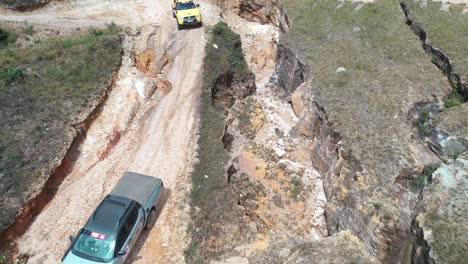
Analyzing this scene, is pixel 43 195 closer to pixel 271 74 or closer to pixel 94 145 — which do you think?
pixel 94 145

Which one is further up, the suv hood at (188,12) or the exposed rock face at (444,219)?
the suv hood at (188,12)

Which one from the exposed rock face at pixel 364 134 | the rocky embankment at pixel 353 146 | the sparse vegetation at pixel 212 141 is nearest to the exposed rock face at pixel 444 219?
the rocky embankment at pixel 353 146

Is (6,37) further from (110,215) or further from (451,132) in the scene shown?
(451,132)

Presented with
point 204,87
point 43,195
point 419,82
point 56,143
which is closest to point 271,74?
point 204,87

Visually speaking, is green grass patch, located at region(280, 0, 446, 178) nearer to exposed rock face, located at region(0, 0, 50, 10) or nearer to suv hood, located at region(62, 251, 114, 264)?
suv hood, located at region(62, 251, 114, 264)

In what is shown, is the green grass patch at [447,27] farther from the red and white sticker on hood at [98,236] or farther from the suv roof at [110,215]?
the red and white sticker on hood at [98,236]

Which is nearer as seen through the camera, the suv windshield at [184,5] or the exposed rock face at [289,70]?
the exposed rock face at [289,70]
